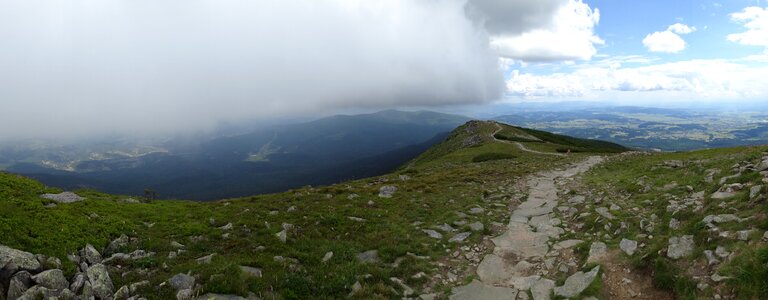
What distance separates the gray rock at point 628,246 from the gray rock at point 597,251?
22.2 inches

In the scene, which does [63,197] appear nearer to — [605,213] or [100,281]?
[100,281]

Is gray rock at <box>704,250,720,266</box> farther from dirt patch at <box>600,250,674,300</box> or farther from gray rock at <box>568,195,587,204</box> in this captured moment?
gray rock at <box>568,195,587,204</box>

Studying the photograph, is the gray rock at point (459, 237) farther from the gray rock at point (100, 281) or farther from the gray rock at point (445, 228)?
the gray rock at point (100, 281)

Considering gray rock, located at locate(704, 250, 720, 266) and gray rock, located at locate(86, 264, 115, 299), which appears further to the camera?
gray rock, located at locate(86, 264, 115, 299)

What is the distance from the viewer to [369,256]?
52.6 feet

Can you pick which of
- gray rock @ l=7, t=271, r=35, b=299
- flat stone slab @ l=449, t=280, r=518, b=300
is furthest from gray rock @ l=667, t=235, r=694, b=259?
gray rock @ l=7, t=271, r=35, b=299

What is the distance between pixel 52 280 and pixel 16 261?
126 centimetres

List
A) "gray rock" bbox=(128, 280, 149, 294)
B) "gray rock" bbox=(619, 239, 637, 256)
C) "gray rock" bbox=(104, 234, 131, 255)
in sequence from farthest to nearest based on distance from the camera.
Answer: "gray rock" bbox=(104, 234, 131, 255) < "gray rock" bbox=(619, 239, 637, 256) < "gray rock" bbox=(128, 280, 149, 294)

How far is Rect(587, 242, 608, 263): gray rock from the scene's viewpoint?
1365 cm

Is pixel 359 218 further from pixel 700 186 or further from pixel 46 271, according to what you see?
pixel 700 186

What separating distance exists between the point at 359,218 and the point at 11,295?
1439cm

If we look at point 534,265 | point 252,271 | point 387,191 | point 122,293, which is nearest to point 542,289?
point 534,265

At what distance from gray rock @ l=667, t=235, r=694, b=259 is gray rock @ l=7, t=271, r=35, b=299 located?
18888 mm

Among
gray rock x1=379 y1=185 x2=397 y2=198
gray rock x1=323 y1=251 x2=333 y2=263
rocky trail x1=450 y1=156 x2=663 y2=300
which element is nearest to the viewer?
rocky trail x1=450 y1=156 x2=663 y2=300
